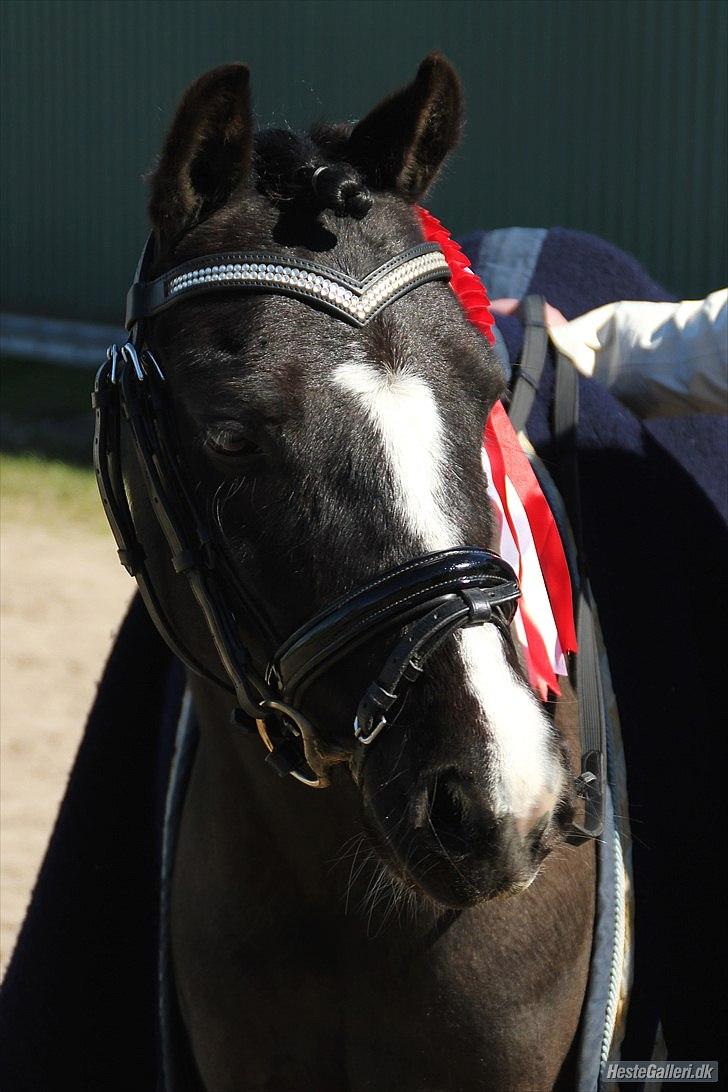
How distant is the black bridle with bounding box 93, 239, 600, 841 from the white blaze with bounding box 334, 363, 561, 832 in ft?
0.12

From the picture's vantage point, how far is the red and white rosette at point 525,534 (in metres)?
1.88

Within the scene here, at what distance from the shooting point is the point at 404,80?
10.0 m

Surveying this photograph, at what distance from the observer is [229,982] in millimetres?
1894

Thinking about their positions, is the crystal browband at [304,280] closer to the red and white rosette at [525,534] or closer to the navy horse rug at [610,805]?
the red and white rosette at [525,534]

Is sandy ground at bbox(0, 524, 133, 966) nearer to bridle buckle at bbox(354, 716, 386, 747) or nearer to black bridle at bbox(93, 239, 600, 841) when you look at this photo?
black bridle at bbox(93, 239, 600, 841)

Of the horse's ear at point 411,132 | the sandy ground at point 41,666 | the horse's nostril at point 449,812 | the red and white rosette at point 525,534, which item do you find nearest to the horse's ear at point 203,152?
the horse's ear at point 411,132

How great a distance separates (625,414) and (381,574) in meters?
1.09

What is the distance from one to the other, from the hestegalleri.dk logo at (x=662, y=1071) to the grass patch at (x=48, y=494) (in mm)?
5912

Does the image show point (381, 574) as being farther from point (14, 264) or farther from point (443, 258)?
point (14, 264)

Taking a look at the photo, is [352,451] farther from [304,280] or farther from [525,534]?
[525,534]

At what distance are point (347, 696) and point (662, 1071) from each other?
1002mm

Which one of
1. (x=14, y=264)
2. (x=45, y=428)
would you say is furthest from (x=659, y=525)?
(x=14, y=264)

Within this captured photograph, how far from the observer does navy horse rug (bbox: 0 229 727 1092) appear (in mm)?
2146

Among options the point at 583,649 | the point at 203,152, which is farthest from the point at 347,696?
the point at 203,152
